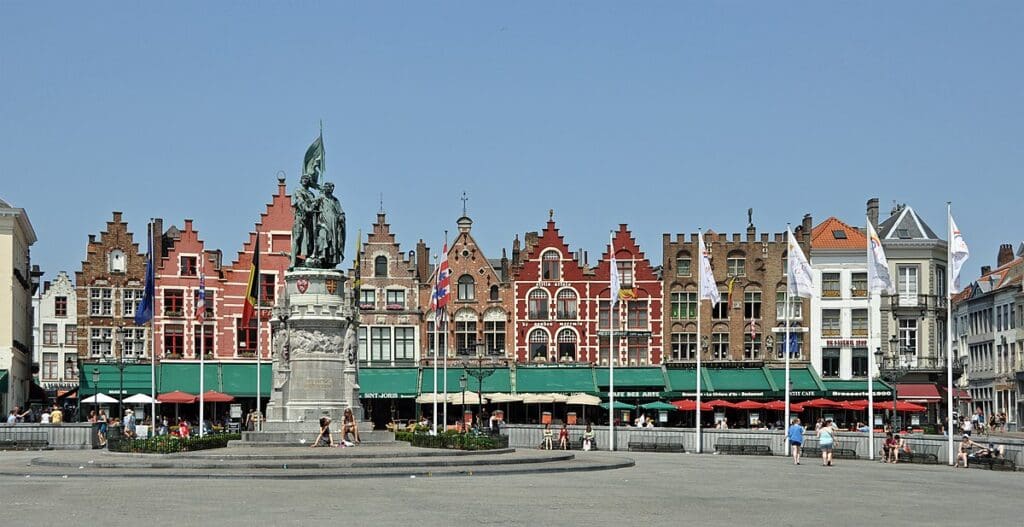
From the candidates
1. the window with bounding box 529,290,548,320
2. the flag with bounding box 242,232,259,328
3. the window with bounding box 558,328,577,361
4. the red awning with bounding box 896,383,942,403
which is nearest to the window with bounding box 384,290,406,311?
the window with bounding box 529,290,548,320

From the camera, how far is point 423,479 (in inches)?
1318

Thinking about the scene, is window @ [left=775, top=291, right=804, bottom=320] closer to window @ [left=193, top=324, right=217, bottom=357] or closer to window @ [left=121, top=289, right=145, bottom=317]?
window @ [left=193, top=324, right=217, bottom=357]

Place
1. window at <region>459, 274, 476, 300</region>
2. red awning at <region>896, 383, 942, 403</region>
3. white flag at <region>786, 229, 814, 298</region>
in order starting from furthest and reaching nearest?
window at <region>459, 274, 476, 300</region>
red awning at <region>896, 383, 942, 403</region>
white flag at <region>786, 229, 814, 298</region>

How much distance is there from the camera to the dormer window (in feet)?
265

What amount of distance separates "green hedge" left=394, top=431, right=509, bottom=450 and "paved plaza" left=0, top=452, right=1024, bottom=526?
5.18 metres

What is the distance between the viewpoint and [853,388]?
79.4 m

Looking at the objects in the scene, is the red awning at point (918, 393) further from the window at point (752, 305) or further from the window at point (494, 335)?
the window at point (494, 335)

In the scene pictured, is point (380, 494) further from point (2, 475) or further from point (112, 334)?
point (112, 334)

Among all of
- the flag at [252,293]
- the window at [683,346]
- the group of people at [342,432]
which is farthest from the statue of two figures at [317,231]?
the window at [683,346]

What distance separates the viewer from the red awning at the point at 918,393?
79.3m

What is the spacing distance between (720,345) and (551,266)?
10.1 m

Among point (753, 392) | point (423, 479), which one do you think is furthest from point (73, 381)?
point (423, 479)

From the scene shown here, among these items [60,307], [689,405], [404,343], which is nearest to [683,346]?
A: [689,405]

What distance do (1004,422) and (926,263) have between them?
13.5 metres
